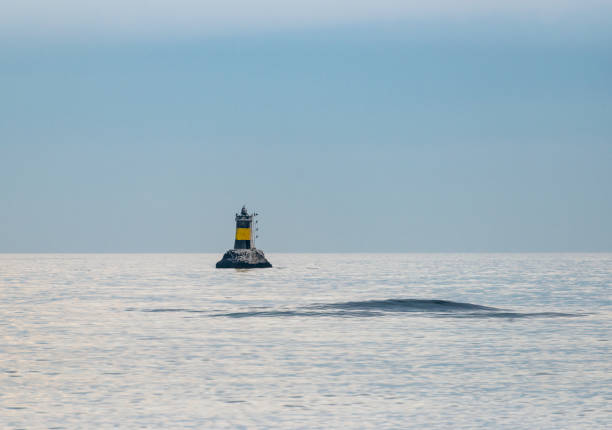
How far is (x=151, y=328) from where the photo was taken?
160 feet

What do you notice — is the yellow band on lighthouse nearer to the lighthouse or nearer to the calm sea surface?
the lighthouse

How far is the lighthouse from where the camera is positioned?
5458 inches

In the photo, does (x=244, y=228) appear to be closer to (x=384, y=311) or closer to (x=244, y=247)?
(x=244, y=247)

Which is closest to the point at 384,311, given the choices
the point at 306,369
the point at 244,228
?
the point at 306,369

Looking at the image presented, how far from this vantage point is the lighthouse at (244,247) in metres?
139

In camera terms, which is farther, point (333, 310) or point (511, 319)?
point (333, 310)

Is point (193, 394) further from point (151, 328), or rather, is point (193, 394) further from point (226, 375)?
point (151, 328)

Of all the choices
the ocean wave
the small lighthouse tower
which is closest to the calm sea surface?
the ocean wave

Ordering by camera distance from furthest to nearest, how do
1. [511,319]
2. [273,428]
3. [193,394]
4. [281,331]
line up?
[511,319]
[281,331]
[193,394]
[273,428]

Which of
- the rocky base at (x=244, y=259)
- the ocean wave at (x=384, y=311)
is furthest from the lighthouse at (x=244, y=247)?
the ocean wave at (x=384, y=311)

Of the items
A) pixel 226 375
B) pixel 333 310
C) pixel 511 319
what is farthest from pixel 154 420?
pixel 333 310

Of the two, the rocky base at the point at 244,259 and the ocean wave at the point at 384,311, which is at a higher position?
the rocky base at the point at 244,259

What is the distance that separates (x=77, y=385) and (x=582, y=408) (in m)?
15.5

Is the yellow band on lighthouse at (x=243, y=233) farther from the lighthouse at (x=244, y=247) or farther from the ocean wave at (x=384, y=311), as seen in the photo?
the ocean wave at (x=384, y=311)
